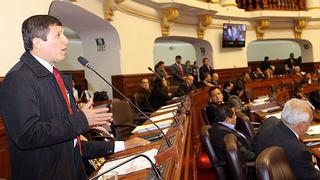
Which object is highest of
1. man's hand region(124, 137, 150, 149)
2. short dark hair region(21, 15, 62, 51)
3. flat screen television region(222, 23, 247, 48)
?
flat screen television region(222, 23, 247, 48)

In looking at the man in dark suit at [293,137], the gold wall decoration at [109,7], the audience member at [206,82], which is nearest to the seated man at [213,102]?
the gold wall decoration at [109,7]

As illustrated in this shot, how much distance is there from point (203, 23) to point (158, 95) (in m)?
4.97

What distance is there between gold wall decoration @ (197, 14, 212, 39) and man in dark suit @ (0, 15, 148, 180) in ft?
32.4

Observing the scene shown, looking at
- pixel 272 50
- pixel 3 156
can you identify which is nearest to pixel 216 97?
pixel 3 156

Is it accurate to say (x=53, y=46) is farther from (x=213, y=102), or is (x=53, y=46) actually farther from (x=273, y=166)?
(x=213, y=102)

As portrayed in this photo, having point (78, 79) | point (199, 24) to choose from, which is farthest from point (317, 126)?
point (78, 79)

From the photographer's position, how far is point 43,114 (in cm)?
170

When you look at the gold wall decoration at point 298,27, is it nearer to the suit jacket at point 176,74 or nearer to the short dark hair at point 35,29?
the suit jacket at point 176,74

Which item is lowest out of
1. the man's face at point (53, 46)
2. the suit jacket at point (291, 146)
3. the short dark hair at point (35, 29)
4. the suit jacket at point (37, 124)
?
the suit jacket at point (291, 146)

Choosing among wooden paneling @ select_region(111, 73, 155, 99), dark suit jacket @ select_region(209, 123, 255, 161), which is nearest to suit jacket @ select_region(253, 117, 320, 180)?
dark suit jacket @ select_region(209, 123, 255, 161)

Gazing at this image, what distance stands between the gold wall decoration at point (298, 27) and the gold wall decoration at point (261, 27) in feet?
5.24

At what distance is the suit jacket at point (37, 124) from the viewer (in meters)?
1.57

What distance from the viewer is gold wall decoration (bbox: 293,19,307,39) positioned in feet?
47.5

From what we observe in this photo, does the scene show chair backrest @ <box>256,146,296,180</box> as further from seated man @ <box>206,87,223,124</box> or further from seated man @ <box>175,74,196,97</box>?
seated man @ <box>175,74,196,97</box>
